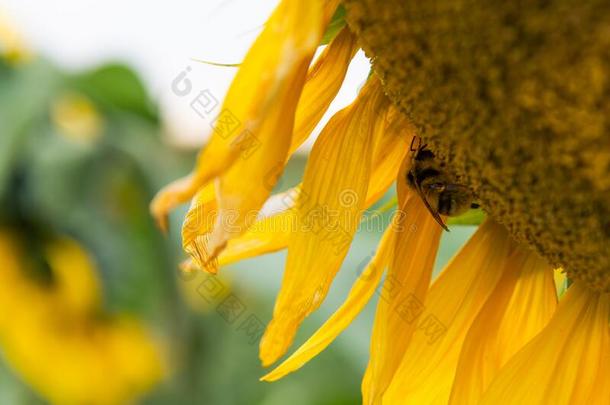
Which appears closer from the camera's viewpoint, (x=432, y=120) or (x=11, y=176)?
(x=432, y=120)

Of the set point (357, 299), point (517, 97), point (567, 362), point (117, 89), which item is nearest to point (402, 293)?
point (357, 299)

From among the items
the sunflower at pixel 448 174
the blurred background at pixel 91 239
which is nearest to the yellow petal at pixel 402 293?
the sunflower at pixel 448 174

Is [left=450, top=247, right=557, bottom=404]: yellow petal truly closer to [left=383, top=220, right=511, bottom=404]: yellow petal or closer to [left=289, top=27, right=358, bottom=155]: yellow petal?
[left=383, top=220, right=511, bottom=404]: yellow petal

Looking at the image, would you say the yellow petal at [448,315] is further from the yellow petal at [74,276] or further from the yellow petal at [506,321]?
the yellow petal at [74,276]

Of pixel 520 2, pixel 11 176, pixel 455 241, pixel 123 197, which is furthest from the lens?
pixel 123 197

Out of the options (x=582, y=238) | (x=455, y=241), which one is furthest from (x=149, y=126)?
(x=582, y=238)

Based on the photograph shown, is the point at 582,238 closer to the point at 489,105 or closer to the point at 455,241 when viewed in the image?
the point at 489,105
